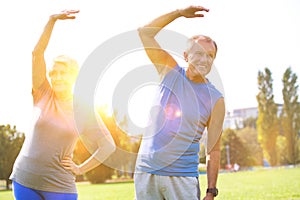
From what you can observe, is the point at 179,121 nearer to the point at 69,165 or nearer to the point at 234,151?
the point at 69,165

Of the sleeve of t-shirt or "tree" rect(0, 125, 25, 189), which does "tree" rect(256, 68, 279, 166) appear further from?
the sleeve of t-shirt

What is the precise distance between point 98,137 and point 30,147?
41 centimetres

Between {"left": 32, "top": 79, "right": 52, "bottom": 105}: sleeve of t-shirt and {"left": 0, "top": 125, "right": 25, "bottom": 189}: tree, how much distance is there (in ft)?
55.0

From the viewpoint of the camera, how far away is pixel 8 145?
1870 centimetres

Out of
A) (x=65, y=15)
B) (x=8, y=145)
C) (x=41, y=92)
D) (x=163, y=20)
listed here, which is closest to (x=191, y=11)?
(x=163, y=20)

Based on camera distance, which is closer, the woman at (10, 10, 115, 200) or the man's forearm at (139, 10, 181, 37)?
the man's forearm at (139, 10, 181, 37)

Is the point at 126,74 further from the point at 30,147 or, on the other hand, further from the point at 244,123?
the point at 244,123

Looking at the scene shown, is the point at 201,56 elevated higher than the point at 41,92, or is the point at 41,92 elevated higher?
the point at 201,56

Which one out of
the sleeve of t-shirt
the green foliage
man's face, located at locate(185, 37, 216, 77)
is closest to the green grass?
man's face, located at locate(185, 37, 216, 77)

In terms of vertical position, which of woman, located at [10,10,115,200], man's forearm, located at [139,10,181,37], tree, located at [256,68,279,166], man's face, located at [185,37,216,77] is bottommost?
tree, located at [256,68,279,166]

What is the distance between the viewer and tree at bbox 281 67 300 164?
34031 millimetres

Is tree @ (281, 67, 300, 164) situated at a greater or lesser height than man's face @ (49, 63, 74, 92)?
lesser

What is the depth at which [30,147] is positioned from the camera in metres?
2.60

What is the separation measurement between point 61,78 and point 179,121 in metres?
0.80
